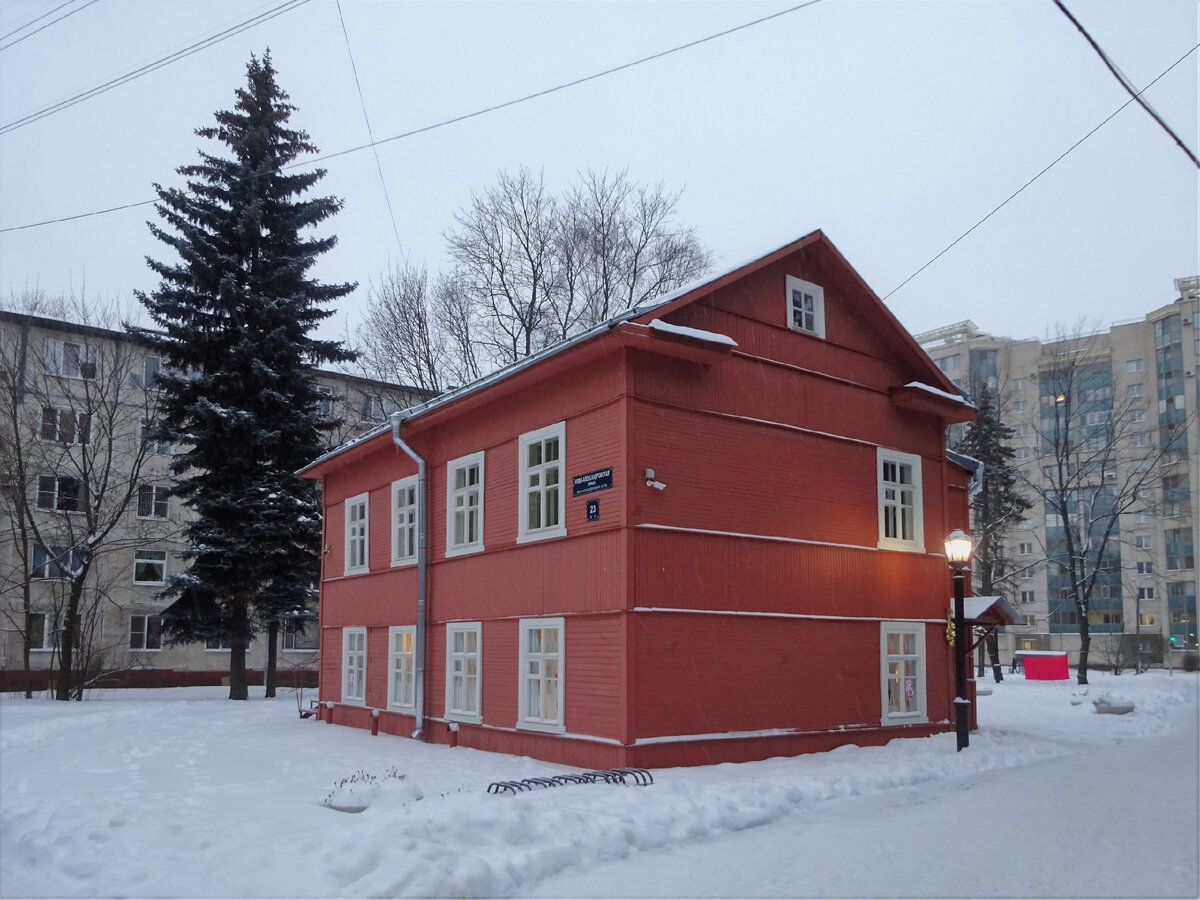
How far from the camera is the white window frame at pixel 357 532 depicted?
22.7 metres

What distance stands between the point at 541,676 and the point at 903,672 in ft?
21.8

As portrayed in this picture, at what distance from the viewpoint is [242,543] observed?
94.7 feet

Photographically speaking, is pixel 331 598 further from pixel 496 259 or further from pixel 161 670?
pixel 161 670

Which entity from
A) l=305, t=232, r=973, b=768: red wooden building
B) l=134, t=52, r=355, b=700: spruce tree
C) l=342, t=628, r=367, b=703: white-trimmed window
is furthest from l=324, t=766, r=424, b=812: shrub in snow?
l=134, t=52, r=355, b=700: spruce tree

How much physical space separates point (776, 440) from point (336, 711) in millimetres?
13073

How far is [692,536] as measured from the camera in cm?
1464

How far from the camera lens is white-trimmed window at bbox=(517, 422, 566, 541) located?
1556 cm

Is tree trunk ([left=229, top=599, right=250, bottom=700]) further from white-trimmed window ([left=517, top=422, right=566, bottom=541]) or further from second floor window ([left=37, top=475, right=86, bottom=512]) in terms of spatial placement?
white-trimmed window ([left=517, top=422, right=566, bottom=541])

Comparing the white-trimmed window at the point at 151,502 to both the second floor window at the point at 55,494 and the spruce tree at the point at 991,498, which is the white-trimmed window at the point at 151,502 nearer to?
the second floor window at the point at 55,494

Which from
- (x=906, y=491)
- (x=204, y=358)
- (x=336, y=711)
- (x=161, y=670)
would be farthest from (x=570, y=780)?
(x=161, y=670)

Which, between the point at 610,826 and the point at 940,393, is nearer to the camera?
the point at 610,826

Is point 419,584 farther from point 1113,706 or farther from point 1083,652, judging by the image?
point 1083,652

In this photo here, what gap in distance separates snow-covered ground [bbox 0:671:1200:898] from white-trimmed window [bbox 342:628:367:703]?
6132mm

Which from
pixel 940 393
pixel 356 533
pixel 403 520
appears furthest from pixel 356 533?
pixel 940 393
